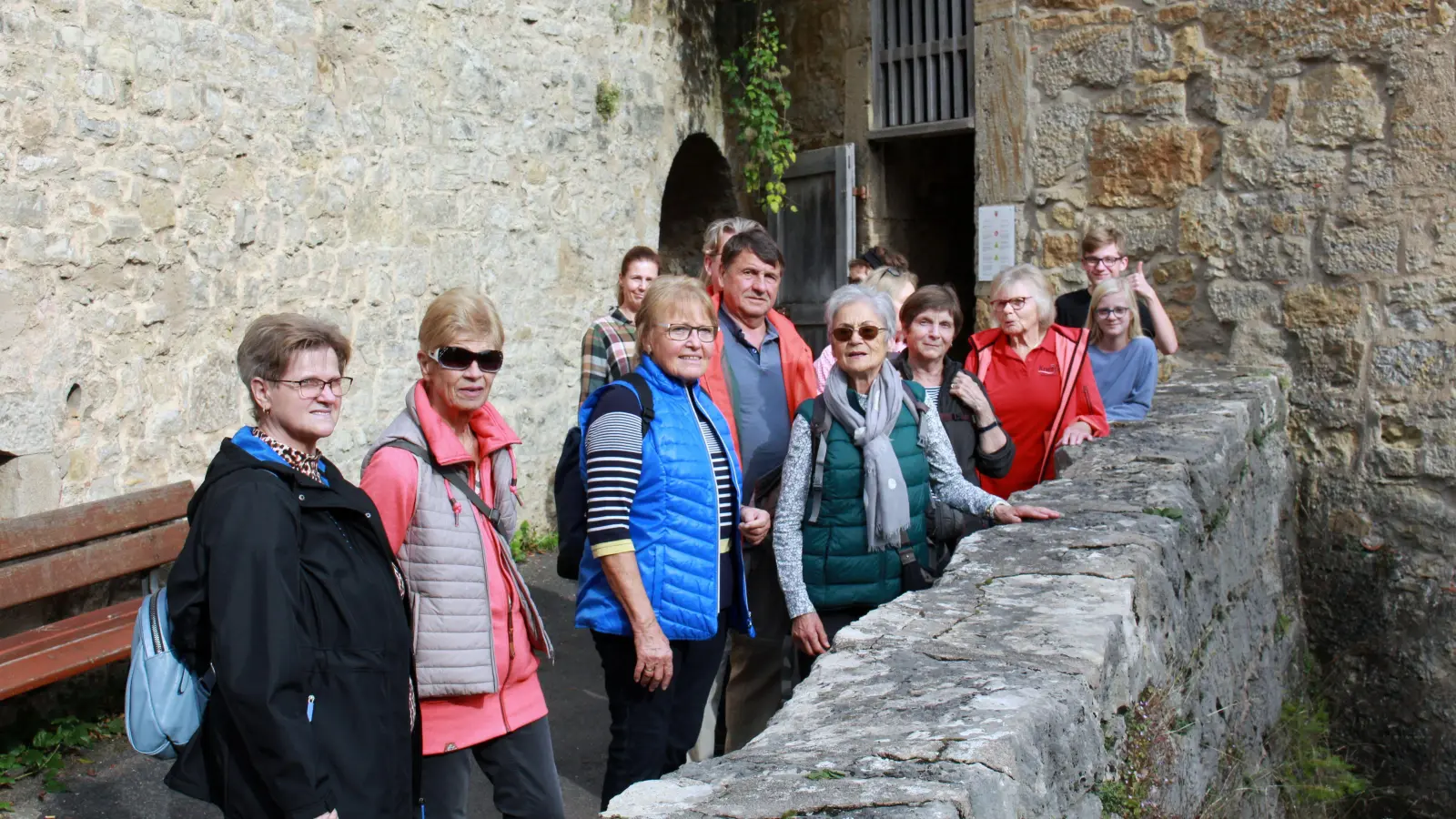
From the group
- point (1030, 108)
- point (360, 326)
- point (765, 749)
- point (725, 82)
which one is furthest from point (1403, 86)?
point (765, 749)

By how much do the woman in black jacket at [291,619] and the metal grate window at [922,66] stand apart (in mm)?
5969

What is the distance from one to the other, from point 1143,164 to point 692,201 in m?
3.51

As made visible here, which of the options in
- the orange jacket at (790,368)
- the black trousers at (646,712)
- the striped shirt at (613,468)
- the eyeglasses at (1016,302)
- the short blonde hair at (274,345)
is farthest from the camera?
the eyeglasses at (1016,302)

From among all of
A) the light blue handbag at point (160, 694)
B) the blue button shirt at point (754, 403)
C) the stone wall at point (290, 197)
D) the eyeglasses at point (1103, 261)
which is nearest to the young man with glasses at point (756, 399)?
the blue button shirt at point (754, 403)

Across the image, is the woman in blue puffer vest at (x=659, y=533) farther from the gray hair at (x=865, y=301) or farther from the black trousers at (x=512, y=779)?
the gray hair at (x=865, y=301)

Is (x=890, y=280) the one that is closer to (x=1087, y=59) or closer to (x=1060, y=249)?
(x=1060, y=249)

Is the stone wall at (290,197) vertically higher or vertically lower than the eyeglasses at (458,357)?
higher

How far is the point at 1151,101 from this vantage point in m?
6.57

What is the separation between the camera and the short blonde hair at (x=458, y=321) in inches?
106

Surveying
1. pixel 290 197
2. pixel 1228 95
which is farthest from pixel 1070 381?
pixel 290 197

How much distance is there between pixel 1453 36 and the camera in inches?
225

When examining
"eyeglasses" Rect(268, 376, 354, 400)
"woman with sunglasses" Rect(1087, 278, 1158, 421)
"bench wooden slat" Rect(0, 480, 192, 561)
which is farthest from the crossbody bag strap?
"bench wooden slat" Rect(0, 480, 192, 561)

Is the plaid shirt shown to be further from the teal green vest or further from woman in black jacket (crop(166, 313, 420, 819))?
woman in black jacket (crop(166, 313, 420, 819))

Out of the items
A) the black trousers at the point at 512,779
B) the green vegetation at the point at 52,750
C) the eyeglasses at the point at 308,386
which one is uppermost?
the eyeglasses at the point at 308,386
